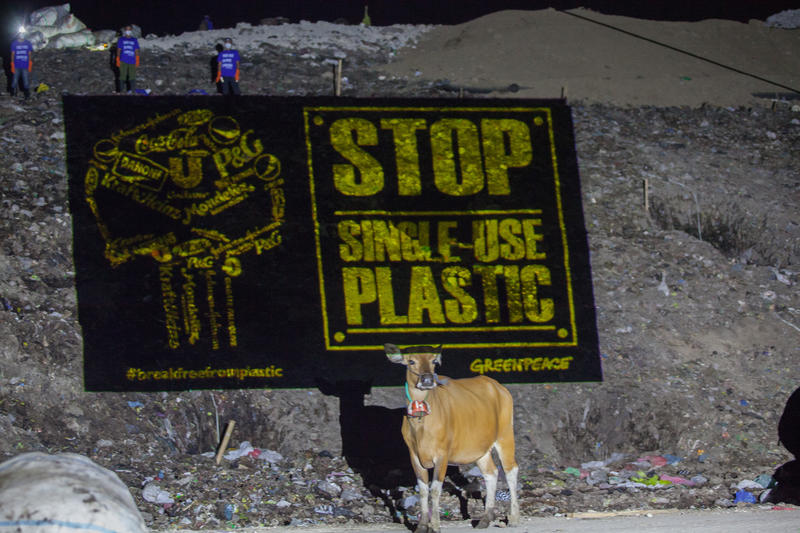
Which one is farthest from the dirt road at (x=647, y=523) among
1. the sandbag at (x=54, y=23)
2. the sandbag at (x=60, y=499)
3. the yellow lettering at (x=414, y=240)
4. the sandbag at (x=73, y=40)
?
the sandbag at (x=54, y=23)

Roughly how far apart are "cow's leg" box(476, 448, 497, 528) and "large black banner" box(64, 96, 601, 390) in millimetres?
3979

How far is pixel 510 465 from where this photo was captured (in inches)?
397

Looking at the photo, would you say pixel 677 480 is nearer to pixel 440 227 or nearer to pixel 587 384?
pixel 587 384

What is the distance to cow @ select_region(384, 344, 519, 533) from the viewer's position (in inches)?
364

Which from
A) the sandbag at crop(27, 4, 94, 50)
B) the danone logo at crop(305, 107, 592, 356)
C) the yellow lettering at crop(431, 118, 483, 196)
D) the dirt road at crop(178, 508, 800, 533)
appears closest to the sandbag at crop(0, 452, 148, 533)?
the dirt road at crop(178, 508, 800, 533)

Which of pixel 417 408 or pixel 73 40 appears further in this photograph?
pixel 73 40

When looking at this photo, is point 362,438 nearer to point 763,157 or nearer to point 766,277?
point 766,277

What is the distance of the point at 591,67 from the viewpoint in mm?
21328

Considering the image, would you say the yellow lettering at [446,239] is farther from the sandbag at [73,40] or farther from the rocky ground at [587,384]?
the sandbag at [73,40]

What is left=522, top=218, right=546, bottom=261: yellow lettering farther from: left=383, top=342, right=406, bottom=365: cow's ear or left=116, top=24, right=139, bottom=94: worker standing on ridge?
left=116, top=24, right=139, bottom=94: worker standing on ridge

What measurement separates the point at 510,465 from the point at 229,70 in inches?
468

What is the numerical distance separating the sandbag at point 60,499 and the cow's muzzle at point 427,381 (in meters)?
4.49

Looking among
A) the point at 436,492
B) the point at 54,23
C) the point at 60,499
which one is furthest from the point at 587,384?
the point at 54,23

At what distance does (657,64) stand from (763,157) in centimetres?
466
